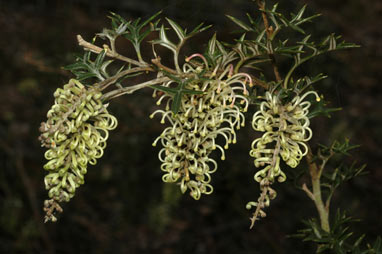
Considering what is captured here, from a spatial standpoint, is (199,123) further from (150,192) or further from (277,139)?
(150,192)

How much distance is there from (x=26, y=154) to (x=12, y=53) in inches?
74.8

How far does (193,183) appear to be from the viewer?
0.99m

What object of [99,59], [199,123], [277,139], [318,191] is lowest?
[318,191]

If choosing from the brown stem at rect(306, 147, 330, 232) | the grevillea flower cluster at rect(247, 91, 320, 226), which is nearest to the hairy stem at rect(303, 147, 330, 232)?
the brown stem at rect(306, 147, 330, 232)

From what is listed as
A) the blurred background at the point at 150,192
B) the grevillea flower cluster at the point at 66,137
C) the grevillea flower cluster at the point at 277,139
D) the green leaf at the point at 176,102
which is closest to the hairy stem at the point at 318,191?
the grevillea flower cluster at the point at 277,139

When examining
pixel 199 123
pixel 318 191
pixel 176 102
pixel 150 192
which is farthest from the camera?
pixel 150 192

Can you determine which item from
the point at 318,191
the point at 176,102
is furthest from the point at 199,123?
the point at 318,191

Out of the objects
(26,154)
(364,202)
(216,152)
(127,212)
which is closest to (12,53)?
(26,154)

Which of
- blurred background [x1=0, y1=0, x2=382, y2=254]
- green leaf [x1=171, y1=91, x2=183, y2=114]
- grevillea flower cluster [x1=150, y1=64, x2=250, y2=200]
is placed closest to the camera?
green leaf [x1=171, y1=91, x2=183, y2=114]

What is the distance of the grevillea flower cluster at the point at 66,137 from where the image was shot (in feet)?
2.85

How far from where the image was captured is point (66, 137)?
0.88 meters

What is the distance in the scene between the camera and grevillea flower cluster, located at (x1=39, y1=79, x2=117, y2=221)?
0.87 m

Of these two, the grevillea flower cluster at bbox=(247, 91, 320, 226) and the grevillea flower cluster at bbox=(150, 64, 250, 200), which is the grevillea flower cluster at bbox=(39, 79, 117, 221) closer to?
the grevillea flower cluster at bbox=(150, 64, 250, 200)

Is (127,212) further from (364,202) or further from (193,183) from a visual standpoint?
(193,183)
